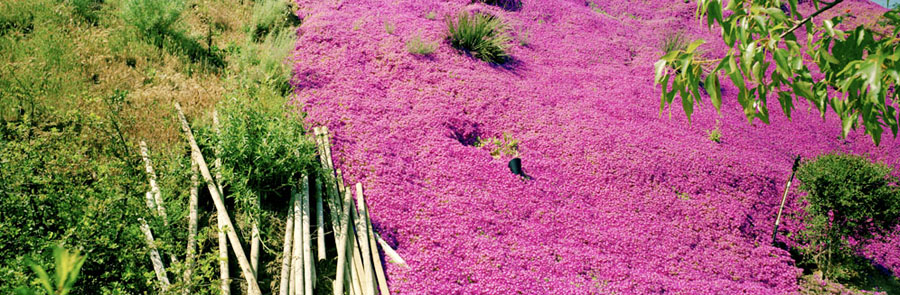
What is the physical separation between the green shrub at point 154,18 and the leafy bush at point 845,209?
8.76 m

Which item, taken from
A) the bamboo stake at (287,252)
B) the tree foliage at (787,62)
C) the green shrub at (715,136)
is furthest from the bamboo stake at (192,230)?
the green shrub at (715,136)

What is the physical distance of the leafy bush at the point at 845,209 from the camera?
4957mm

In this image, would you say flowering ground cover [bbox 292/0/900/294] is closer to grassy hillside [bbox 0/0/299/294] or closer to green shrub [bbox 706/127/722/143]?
green shrub [bbox 706/127/722/143]

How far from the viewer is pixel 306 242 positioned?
12.2 ft

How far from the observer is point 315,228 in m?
4.20

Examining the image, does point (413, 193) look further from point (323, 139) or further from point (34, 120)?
point (34, 120)

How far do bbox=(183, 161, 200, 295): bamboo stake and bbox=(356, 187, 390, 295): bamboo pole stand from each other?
1.37 m

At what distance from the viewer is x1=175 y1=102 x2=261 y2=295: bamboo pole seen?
3352 mm

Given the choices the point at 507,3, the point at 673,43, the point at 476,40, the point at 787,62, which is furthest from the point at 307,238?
the point at 673,43

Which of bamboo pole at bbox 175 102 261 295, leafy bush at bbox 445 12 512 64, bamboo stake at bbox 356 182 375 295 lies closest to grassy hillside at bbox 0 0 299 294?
bamboo pole at bbox 175 102 261 295

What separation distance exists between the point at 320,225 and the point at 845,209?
5817mm

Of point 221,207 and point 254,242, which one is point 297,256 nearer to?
point 254,242

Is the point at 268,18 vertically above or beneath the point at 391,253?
above

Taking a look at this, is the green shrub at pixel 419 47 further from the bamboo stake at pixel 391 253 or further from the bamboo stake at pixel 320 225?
the bamboo stake at pixel 391 253
